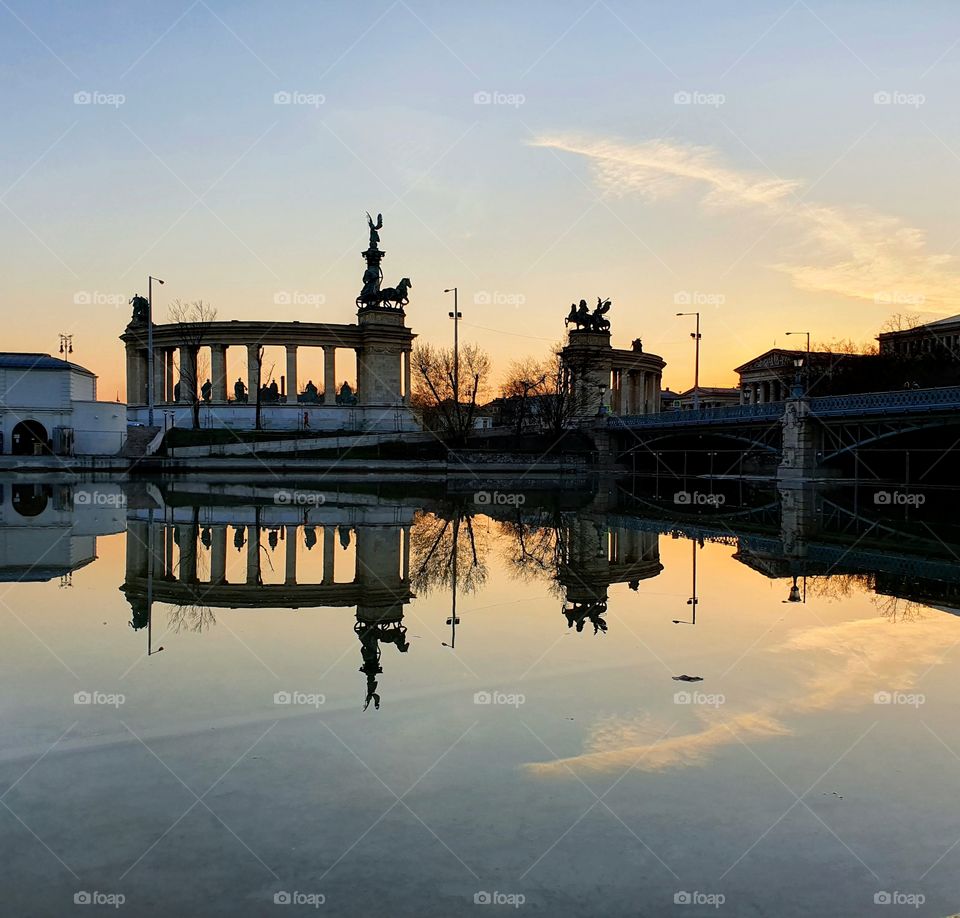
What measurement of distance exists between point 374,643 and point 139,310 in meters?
88.3

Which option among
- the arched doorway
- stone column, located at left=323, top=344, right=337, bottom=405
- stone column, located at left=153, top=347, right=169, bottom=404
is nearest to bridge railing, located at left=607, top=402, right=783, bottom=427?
stone column, located at left=323, top=344, right=337, bottom=405

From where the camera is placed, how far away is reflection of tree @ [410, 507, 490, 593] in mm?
17078

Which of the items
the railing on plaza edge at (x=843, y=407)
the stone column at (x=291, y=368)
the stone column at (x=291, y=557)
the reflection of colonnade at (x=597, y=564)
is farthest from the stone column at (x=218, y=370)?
the reflection of colonnade at (x=597, y=564)

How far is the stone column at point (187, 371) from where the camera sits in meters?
87.2

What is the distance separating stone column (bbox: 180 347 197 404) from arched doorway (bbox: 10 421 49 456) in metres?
20.5

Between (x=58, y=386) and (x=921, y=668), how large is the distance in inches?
2579

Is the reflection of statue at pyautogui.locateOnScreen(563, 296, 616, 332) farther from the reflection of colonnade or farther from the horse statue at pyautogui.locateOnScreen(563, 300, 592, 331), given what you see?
the reflection of colonnade

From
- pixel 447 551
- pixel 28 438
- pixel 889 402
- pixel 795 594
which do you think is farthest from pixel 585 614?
pixel 28 438

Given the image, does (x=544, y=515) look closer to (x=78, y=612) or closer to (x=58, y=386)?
(x=78, y=612)

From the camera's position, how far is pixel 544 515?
111 ft

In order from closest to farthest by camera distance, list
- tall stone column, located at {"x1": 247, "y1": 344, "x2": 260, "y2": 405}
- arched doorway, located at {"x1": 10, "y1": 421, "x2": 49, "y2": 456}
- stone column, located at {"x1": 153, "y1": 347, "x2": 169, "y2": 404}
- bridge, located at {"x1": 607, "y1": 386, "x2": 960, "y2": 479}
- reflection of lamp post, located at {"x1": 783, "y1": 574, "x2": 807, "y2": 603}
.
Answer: reflection of lamp post, located at {"x1": 783, "y1": 574, "x2": 807, "y2": 603}
bridge, located at {"x1": 607, "y1": 386, "x2": 960, "y2": 479}
arched doorway, located at {"x1": 10, "y1": 421, "x2": 49, "y2": 456}
tall stone column, located at {"x1": 247, "y1": 344, "x2": 260, "y2": 405}
stone column, located at {"x1": 153, "y1": 347, "x2": 169, "y2": 404}

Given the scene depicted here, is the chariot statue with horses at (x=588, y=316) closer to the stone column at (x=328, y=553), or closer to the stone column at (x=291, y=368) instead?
the stone column at (x=291, y=368)

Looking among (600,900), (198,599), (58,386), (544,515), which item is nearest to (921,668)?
(600,900)

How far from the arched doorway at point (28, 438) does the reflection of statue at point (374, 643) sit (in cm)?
6018
